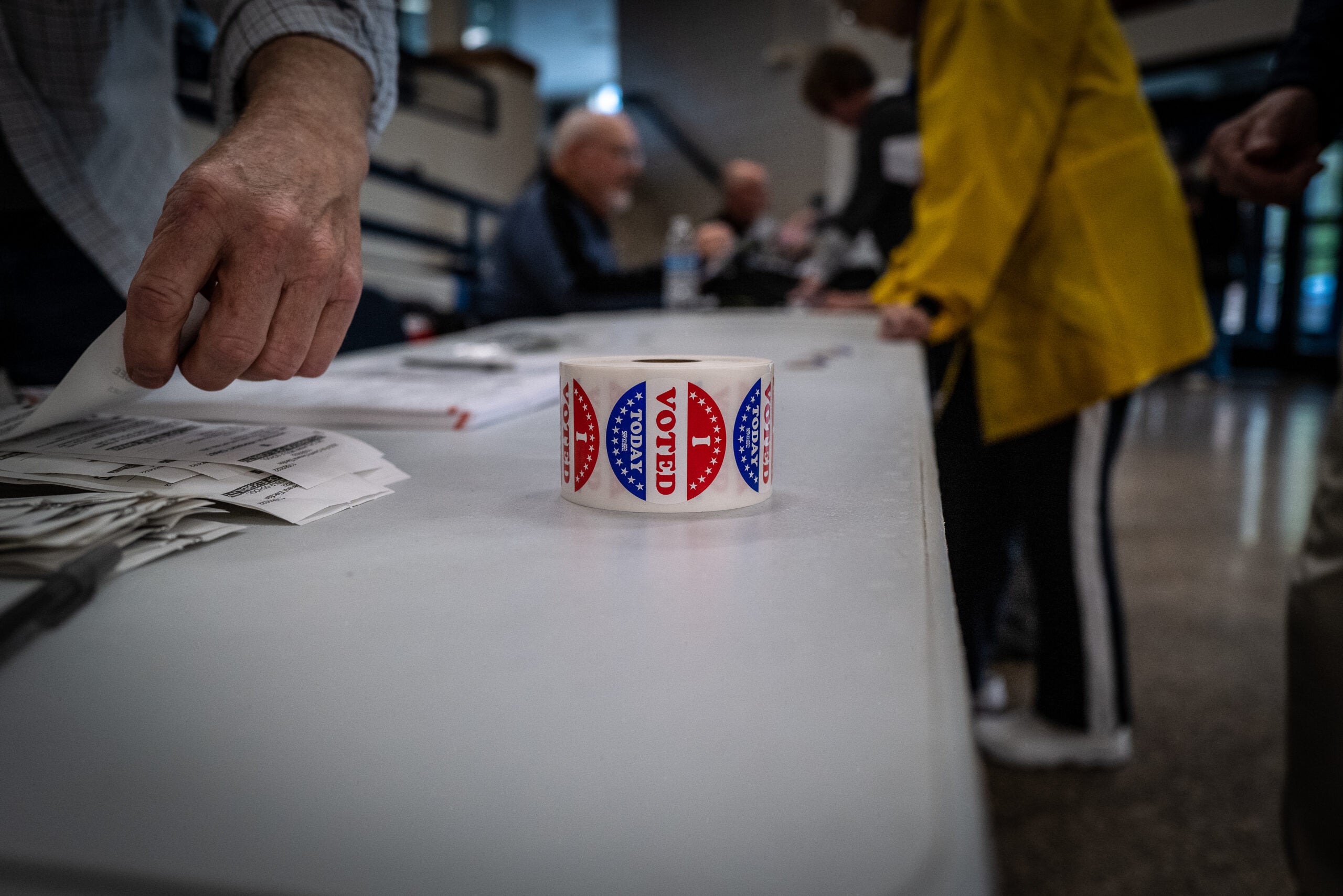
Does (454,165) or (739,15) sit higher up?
(739,15)

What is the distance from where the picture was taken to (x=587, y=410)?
428mm

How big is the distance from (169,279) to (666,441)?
0.27m

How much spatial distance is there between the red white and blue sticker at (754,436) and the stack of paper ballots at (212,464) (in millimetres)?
202

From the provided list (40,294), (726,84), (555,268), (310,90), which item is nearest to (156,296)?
(310,90)

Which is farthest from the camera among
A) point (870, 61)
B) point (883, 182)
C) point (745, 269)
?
point (870, 61)

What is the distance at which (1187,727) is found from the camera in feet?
4.78

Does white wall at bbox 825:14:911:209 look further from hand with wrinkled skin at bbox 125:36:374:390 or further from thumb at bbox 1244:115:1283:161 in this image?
hand with wrinkled skin at bbox 125:36:374:390

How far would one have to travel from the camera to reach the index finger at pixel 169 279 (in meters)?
0.42

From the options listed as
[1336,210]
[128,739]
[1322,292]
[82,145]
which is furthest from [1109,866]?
[1322,292]

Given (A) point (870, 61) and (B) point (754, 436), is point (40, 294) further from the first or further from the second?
(A) point (870, 61)

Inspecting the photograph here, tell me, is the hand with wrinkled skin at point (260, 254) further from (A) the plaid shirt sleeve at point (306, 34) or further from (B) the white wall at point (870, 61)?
(B) the white wall at point (870, 61)

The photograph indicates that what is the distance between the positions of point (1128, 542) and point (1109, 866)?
5.29 feet

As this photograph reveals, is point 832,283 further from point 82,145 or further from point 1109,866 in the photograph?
point 82,145

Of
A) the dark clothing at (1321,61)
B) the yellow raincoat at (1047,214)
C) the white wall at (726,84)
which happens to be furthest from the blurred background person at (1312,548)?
the white wall at (726,84)
